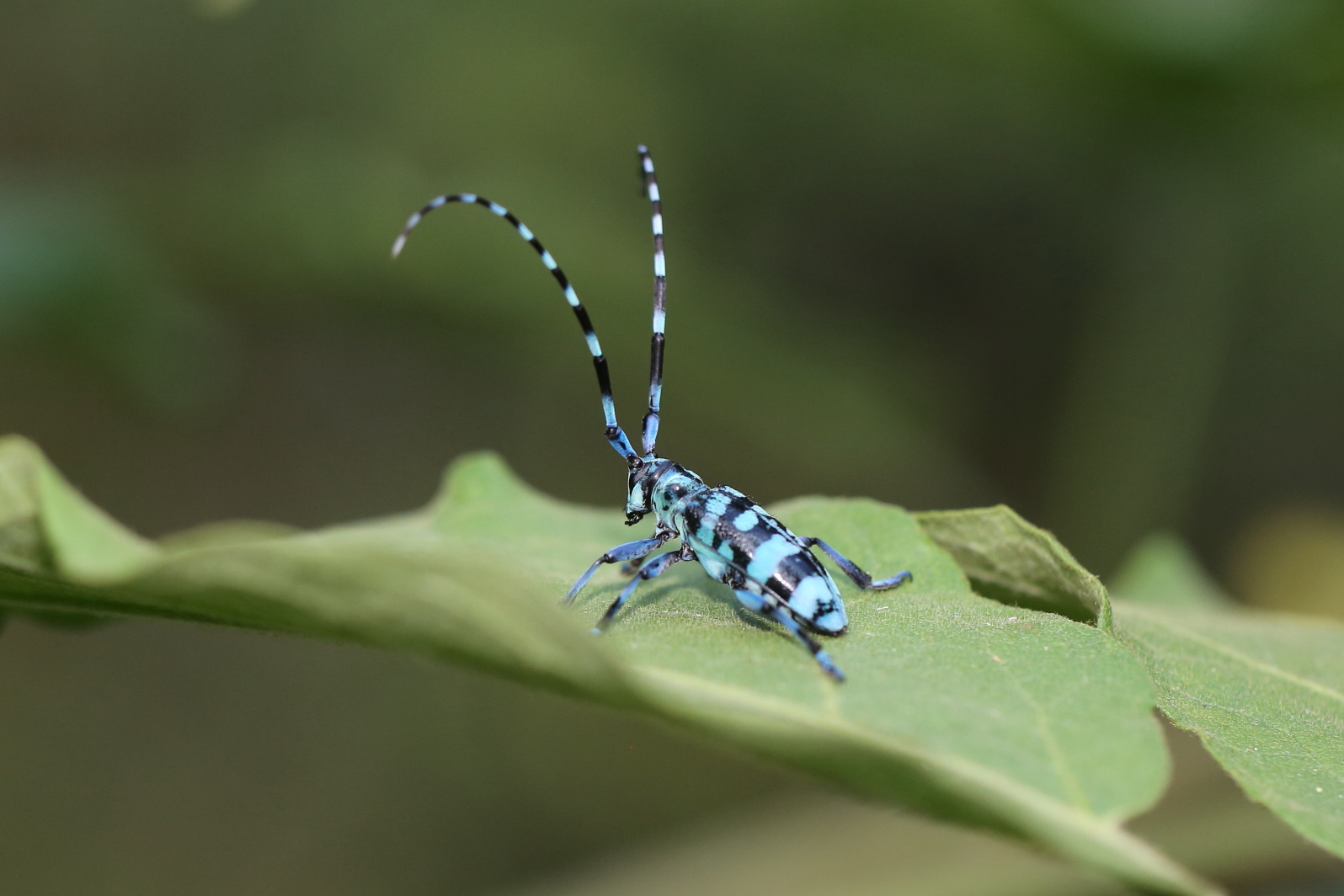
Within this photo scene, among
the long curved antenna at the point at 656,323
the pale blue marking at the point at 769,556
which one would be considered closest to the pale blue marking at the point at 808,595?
the pale blue marking at the point at 769,556

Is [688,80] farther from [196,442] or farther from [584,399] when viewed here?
[196,442]

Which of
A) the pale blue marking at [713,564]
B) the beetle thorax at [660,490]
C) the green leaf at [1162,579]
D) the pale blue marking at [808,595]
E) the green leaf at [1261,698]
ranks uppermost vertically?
the beetle thorax at [660,490]

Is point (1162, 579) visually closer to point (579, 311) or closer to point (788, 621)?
point (788, 621)

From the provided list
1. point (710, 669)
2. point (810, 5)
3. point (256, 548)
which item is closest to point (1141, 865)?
point (710, 669)

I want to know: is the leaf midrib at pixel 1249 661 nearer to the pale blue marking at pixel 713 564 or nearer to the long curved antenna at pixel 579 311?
the pale blue marking at pixel 713 564

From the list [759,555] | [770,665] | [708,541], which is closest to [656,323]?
[708,541]

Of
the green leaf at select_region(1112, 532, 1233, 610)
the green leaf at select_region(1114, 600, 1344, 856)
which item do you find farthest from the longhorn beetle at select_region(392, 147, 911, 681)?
the green leaf at select_region(1112, 532, 1233, 610)

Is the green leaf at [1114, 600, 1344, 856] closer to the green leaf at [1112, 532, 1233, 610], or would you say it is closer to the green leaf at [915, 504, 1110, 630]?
the green leaf at [915, 504, 1110, 630]
